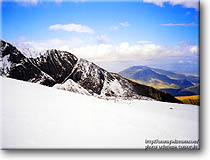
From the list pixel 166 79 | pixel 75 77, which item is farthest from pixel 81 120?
pixel 166 79

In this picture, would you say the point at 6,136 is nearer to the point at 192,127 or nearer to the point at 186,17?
the point at 192,127

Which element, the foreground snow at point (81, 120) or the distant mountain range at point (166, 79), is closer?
the foreground snow at point (81, 120)

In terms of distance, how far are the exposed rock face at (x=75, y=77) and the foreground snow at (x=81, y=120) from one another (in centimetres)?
9

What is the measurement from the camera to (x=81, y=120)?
2586 millimetres

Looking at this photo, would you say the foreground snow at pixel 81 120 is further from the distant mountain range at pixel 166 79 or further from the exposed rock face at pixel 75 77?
the distant mountain range at pixel 166 79

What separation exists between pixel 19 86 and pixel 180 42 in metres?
2.44

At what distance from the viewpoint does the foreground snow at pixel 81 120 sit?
2453 mm

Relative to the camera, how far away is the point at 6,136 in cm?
248

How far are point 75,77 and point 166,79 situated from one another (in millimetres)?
1387

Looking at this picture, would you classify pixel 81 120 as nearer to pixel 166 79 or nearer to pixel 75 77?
pixel 75 77

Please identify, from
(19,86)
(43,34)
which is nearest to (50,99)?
(19,86)

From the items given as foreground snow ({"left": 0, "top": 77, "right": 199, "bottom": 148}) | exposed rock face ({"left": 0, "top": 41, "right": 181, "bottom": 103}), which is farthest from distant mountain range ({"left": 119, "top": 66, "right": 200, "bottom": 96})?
foreground snow ({"left": 0, "top": 77, "right": 199, "bottom": 148})

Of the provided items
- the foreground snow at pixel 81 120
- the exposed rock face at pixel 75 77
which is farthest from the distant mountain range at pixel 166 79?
the foreground snow at pixel 81 120

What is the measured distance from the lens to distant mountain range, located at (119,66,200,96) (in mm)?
2781
